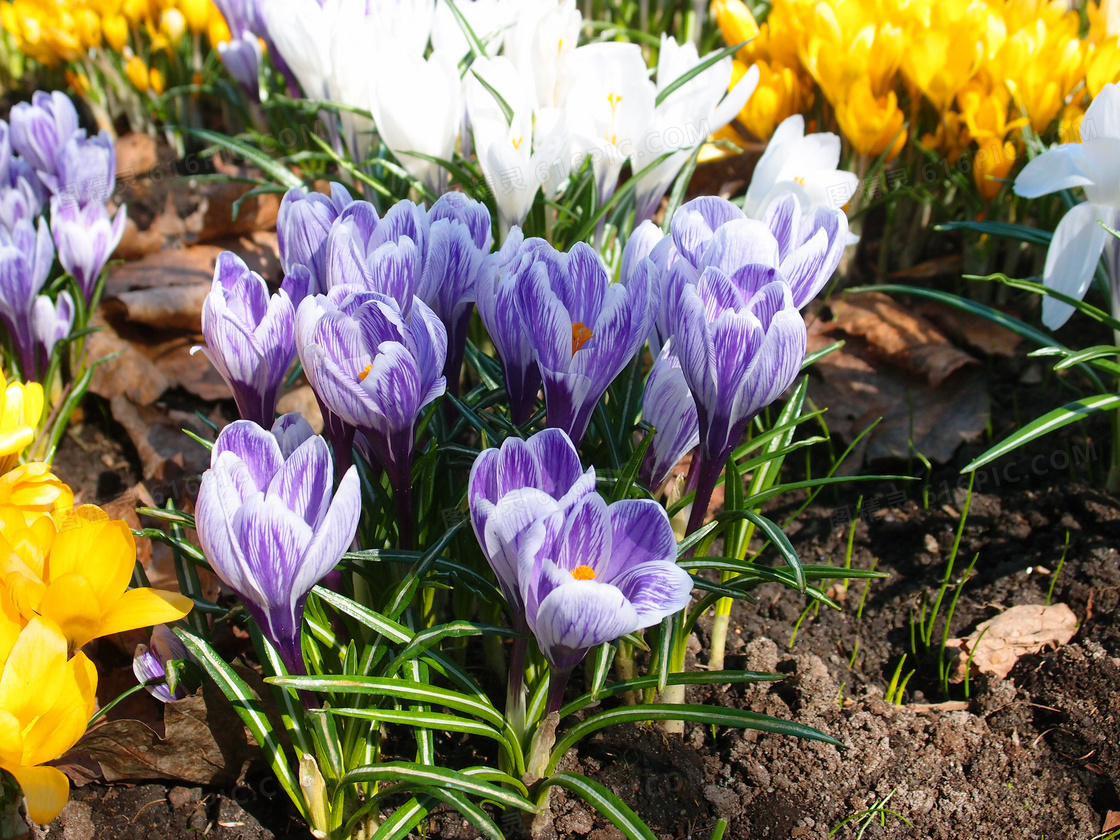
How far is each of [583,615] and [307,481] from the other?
0.38m

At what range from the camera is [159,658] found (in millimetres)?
1318

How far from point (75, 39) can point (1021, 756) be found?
13.3ft

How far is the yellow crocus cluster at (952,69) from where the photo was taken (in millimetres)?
2299

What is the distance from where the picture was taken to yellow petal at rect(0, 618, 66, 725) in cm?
107

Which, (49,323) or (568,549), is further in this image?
(49,323)

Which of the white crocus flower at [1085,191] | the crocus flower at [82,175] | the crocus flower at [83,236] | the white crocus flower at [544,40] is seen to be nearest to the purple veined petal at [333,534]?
the white crocus flower at [544,40]

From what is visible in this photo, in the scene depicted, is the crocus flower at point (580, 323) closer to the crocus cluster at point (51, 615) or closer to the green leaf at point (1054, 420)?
the crocus cluster at point (51, 615)

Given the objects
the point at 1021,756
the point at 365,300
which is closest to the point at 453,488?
the point at 365,300

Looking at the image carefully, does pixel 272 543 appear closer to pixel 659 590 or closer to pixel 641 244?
pixel 659 590

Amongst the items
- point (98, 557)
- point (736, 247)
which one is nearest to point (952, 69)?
point (736, 247)

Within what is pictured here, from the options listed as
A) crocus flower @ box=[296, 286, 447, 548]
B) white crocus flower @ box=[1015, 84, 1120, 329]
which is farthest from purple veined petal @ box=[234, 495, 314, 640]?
white crocus flower @ box=[1015, 84, 1120, 329]

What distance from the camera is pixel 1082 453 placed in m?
2.16

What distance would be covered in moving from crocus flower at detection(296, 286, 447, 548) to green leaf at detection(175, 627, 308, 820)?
404mm

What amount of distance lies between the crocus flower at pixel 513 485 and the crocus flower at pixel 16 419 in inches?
32.6
